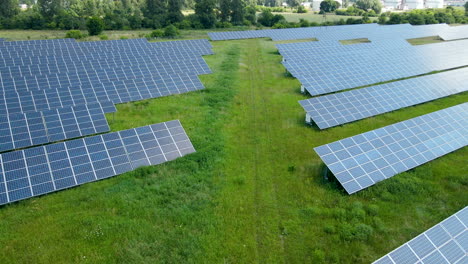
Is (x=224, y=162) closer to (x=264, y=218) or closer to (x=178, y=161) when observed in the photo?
(x=178, y=161)

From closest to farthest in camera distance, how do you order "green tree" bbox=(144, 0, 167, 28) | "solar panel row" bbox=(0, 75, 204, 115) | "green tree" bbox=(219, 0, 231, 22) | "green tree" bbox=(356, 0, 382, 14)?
1. "solar panel row" bbox=(0, 75, 204, 115)
2. "green tree" bbox=(144, 0, 167, 28)
3. "green tree" bbox=(219, 0, 231, 22)
4. "green tree" bbox=(356, 0, 382, 14)

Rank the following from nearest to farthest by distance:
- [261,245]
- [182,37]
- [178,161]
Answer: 1. [261,245]
2. [178,161]
3. [182,37]

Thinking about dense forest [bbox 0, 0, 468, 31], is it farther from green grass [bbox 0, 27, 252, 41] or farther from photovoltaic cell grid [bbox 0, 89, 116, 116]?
photovoltaic cell grid [bbox 0, 89, 116, 116]

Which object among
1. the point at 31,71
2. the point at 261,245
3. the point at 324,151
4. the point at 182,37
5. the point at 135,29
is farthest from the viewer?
the point at 135,29

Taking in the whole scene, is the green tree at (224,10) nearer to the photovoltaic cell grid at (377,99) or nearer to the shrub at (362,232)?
the photovoltaic cell grid at (377,99)

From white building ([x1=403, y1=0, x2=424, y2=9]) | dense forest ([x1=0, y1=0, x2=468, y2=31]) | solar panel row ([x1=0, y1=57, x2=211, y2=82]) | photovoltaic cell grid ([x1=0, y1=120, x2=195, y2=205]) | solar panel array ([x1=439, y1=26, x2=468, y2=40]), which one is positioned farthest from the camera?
white building ([x1=403, y1=0, x2=424, y2=9])

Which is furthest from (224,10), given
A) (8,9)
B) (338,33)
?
(8,9)

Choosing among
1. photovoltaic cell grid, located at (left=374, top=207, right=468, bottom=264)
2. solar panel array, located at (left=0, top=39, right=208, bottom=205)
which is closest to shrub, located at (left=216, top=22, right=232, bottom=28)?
solar panel array, located at (left=0, top=39, right=208, bottom=205)

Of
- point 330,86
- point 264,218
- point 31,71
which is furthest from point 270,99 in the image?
point 31,71
